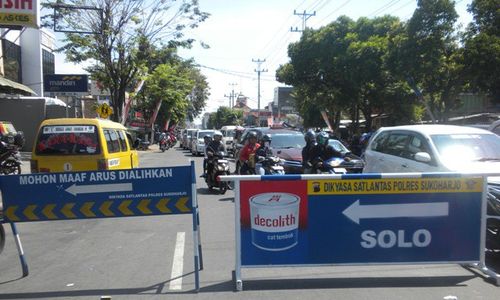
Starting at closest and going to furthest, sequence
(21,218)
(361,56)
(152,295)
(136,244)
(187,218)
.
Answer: (152,295) < (21,218) < (136,244) < (187,218) < (361,56)

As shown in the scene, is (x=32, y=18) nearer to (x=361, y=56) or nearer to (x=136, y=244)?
(x=136, y=244)

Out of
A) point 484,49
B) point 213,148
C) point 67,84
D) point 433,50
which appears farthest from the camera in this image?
point 67,84

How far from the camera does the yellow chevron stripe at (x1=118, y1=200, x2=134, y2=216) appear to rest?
5.96 metres

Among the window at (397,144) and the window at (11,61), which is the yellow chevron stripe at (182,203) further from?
the window at (11,61)

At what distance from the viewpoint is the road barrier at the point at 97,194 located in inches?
Result: 232

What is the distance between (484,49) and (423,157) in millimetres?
14031

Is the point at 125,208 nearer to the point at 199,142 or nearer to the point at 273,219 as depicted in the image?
the point at 273,219

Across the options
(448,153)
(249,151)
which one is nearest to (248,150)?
(249,151)

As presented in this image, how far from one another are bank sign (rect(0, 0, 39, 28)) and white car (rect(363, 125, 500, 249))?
9859 mm

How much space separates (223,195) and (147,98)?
120ft

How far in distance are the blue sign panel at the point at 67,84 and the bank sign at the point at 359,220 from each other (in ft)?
74.7

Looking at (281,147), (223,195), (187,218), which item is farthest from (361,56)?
(187,218)

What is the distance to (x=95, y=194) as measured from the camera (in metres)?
5.95

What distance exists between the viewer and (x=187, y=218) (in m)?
10.1
